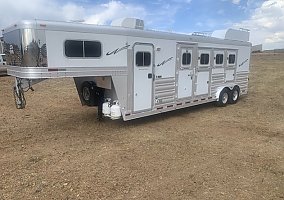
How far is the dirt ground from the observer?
4.50 metres

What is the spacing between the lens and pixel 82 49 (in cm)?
659

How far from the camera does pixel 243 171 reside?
5.23 meters

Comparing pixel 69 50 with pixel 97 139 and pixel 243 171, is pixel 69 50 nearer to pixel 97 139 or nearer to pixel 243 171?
pixel 97 139

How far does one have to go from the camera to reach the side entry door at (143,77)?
25.3 ft

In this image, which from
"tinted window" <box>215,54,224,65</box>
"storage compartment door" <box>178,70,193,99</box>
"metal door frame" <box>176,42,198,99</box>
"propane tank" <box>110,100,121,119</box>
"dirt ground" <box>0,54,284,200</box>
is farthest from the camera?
"tinted window" <box>215,54,224,65</box>

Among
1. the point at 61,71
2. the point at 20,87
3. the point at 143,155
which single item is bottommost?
the point at 143,155

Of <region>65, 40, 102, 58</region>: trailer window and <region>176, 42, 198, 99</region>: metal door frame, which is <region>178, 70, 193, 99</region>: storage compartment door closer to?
<region>176, 42, 198, 99</region>: metal door frame

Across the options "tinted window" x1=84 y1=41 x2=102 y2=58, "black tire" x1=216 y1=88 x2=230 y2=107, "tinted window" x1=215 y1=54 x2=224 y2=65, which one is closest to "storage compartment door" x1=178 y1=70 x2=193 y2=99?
"tinted window" x1=215 y1=54 x2=224 y2=65

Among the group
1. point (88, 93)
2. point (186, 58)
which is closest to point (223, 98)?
point (186, 58)

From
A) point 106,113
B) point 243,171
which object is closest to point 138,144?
point 106,113

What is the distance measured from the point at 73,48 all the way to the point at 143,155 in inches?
114

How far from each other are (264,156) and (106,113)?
4.10 meters

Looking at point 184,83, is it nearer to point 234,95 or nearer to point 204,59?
point 204,59

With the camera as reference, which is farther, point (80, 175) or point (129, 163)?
point (129, 163)
